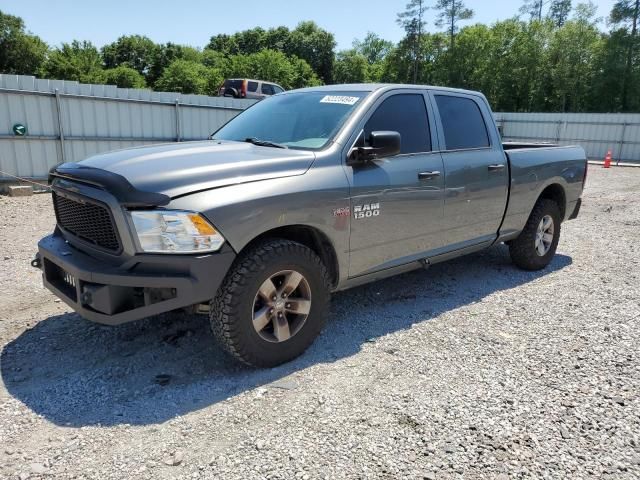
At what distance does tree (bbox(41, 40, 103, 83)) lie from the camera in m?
55.0

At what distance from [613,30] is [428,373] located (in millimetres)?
49897

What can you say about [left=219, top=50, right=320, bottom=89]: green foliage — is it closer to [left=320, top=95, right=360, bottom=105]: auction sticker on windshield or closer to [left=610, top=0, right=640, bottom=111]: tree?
[left=610, top=0, right=640, bottom=111]: tree

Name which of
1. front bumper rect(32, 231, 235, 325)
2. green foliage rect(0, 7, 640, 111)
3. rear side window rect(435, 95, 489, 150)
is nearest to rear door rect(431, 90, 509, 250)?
rear side window rect(435, 95, 489, 150)

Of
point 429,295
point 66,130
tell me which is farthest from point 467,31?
point 429,295

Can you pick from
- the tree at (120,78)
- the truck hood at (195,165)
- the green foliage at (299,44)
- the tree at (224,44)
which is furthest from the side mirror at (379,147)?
the tree at (224,44)

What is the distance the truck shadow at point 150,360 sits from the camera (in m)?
2.90

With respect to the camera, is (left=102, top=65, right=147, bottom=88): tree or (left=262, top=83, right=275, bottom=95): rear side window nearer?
(left=262, top=83, right=275, bottom=95): rear side window

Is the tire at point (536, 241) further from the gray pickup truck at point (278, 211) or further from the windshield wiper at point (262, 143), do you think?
the windshield wiper at point (262, 143)

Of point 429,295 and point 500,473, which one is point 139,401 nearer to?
point 500,473

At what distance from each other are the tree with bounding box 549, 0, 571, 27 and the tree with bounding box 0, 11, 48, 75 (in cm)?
6348

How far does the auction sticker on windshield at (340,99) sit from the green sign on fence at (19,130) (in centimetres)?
894

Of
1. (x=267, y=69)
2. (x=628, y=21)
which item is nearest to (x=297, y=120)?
(x=628, y=21)

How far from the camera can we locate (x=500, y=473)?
94.4 inches

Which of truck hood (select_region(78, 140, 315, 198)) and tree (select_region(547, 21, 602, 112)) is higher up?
tree (select_region(547, 21, 602, 112))
